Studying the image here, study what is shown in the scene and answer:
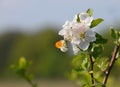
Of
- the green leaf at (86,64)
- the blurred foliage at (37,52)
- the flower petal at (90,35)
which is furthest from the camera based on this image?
the blurred foliage at (37,52)

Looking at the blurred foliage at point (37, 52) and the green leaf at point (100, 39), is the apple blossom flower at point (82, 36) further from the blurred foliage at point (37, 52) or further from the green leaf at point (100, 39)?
the blurred foliage at point (37, 52)

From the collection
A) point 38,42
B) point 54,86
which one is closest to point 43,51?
point 38,42

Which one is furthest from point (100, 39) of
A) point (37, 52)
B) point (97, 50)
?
point (37, 52)

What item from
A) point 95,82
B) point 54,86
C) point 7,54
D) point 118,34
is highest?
point 118,34

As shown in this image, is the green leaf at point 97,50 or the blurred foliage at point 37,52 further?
the blurred foliage at point 37,52

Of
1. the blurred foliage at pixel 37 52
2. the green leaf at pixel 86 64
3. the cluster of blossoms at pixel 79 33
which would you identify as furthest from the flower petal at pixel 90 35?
the blurred foliage at pixel 37 52

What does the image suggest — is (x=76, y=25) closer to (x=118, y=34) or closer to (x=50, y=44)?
(x=118, y=34)

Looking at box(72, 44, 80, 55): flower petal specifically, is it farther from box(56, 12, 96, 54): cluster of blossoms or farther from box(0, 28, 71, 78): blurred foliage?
box(0, 28, 71, 78): blurred foliage

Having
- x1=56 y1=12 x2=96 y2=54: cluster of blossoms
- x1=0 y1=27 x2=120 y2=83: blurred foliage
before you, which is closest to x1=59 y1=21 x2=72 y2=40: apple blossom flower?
x1=56 y1=12 x2=96 y2=54: cluster of blossoms

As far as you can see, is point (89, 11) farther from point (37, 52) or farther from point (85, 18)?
point (37, 52)
